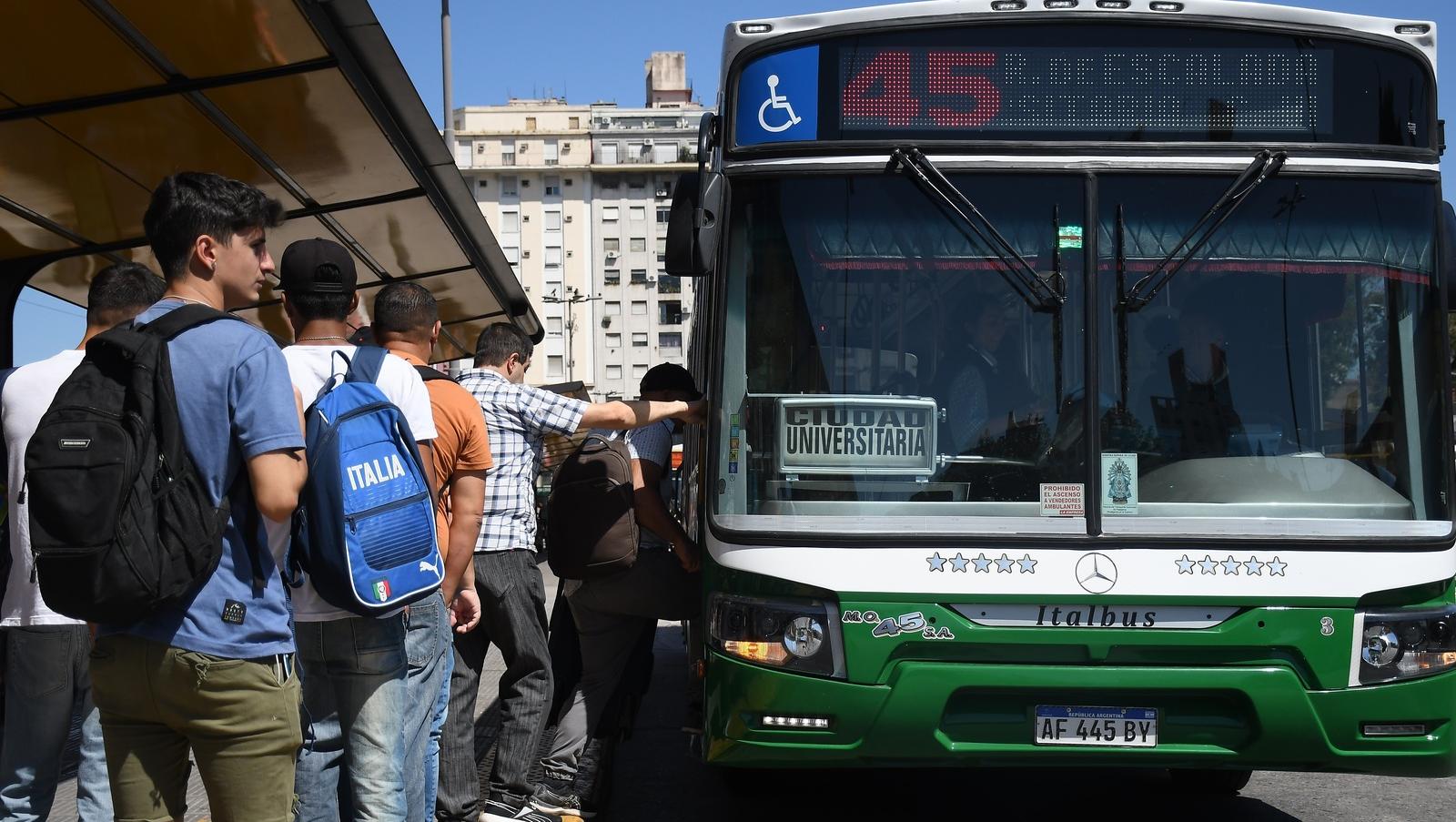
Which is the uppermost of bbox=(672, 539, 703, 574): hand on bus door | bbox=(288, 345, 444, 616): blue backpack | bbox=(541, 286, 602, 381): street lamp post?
bbox=(541, 286, 602, 381): street lamp post

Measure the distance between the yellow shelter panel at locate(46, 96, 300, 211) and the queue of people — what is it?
2464mm

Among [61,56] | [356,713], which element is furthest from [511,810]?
[61,56]

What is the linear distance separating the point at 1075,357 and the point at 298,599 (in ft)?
8.66

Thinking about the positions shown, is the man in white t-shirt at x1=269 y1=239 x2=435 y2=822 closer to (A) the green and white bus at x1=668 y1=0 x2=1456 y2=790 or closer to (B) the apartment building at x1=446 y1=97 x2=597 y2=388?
(A) the green and white bus at x1=668 y1=0 x2=1456 y2=790

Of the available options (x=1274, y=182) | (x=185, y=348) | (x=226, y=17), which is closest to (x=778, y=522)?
(x=1274, y=182)

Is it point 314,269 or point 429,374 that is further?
point 429,374

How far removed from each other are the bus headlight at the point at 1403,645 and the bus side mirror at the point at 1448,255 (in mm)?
1105

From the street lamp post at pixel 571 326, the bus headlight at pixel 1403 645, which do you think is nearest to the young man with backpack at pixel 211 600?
the bus headlight at pixel 1403 645

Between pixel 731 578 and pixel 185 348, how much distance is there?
94.2 inches

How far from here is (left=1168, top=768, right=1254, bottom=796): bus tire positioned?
671cm

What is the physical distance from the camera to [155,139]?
7723 millimetres

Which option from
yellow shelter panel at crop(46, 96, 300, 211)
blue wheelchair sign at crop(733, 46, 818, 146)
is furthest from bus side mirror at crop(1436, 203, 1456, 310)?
yellow shelter panel at crop(46, 96, 300, 211)

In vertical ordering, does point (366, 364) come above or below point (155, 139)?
below

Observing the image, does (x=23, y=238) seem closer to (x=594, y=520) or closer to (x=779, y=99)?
(x=594, y=520)
